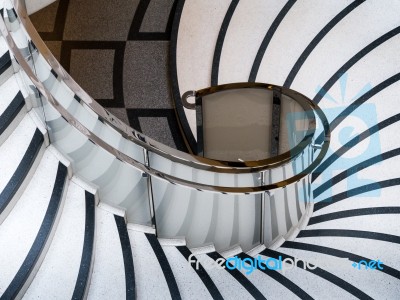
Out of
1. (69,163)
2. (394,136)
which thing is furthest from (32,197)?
(394,136)

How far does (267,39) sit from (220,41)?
36 centimetres

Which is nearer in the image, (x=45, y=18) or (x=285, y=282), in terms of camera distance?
(x=285, y=282)

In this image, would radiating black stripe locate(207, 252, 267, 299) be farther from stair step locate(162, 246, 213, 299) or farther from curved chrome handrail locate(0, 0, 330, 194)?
curved chrome handrail locate(0, 0, 330, 194)

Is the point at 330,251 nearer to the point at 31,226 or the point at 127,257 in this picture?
the point at 127,257

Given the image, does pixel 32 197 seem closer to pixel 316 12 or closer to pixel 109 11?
pixel 109 11

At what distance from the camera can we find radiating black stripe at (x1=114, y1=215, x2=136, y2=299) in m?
3.02

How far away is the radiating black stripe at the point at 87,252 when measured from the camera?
2.90m

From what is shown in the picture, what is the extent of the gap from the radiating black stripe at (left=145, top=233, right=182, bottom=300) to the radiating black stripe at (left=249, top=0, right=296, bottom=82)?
1.91m

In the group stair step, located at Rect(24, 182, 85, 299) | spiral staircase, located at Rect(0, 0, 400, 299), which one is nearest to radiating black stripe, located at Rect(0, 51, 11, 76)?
spiral staircase, located at Rect(0, 0, 400, 299)

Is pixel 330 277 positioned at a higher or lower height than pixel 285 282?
higher

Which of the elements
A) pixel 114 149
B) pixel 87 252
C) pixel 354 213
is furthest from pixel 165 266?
pixel 354 213

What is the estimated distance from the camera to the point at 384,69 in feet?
15.9

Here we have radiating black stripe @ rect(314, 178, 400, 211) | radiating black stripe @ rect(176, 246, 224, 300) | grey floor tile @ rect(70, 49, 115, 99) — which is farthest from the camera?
grey floor tile @ rect(70, 49, 115, 99)

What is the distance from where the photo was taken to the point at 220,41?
497 cm
